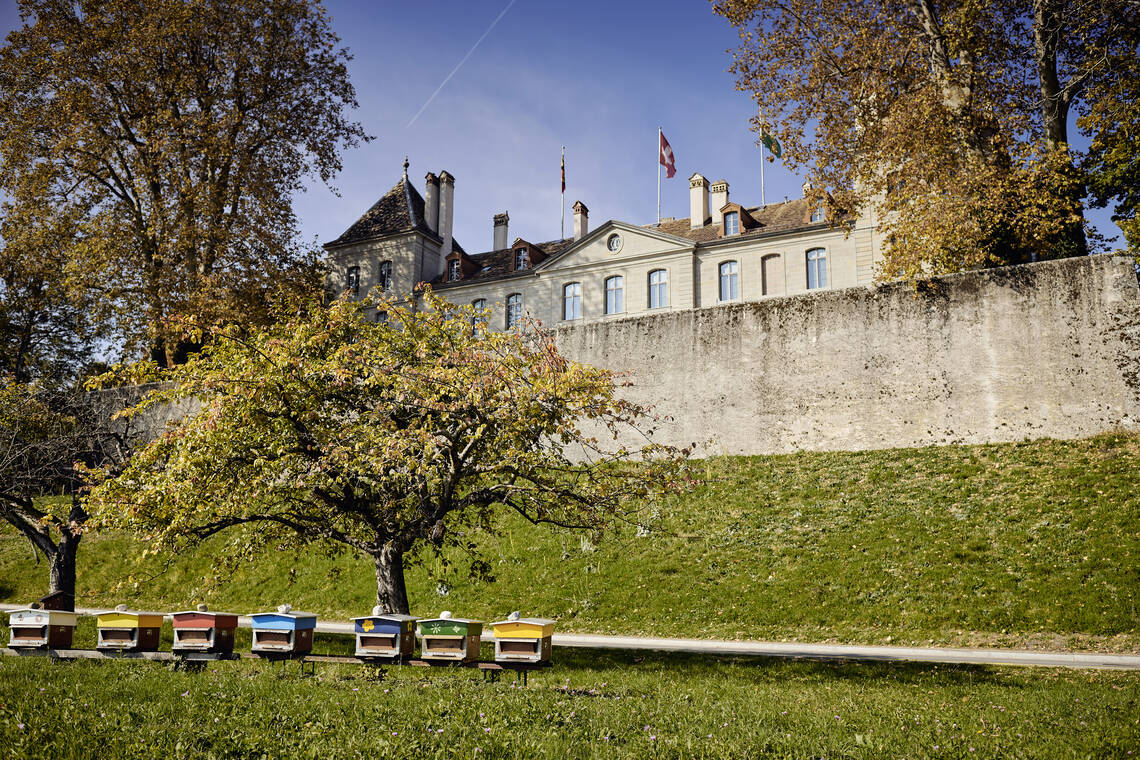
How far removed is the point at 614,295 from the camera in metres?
39.6

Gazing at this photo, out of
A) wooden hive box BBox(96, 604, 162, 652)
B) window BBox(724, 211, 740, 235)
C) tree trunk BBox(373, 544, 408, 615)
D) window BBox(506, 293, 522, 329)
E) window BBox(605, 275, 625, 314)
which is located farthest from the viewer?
window BBox(506, 293, 522, 329)

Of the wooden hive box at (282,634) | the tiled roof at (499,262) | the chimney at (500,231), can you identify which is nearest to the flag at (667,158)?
the tiled roof at (499,262)

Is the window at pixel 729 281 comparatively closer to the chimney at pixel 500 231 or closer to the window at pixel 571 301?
the window at pixel 571 301

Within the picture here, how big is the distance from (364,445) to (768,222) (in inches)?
1251

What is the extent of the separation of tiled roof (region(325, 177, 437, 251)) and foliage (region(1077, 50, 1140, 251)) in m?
31.9

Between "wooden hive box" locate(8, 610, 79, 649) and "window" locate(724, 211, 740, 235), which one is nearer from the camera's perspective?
"wooden hive box" locate(8, 610, 79, 649)

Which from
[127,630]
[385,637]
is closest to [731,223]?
[385,637]

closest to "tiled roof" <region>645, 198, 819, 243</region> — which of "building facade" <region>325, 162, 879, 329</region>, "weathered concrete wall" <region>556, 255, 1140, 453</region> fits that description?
"building facade" <region>325, 162, 879, 329</region>

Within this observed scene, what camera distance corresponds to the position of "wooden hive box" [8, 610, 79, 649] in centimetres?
923

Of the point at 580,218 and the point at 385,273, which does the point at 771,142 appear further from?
the point at 385,273

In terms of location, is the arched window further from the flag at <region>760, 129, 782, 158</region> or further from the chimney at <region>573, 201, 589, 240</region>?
the flag at <region>760, 129, 782, 158</region>

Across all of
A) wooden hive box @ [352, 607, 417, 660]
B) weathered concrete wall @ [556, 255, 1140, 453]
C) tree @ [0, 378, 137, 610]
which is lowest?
wooden hive box @ [352, 607, 417, 660]

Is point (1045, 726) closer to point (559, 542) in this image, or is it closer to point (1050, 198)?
point (559, 542)

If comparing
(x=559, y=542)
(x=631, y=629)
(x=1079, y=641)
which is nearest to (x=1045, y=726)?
(x=1079, y=641)
